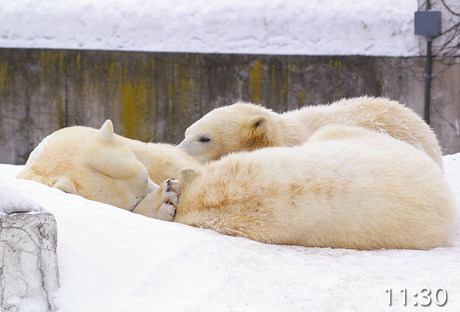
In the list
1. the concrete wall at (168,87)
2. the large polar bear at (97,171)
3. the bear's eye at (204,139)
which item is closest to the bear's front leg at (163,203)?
the large polar bear at (97,171)

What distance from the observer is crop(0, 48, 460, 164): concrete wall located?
817cm

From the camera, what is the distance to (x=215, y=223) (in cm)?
250

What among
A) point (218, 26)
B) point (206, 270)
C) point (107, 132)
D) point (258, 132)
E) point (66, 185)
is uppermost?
point (218, 26)

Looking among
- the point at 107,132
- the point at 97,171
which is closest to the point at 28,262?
the point at 97,171

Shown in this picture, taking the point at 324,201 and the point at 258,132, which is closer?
the point at 324,201

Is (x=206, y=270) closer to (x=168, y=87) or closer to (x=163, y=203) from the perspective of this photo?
(x=163, y=203)

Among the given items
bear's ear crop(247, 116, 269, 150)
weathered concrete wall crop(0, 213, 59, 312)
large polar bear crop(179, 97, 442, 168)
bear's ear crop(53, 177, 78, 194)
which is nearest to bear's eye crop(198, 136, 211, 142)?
large polar bear crop(179, 97, 442, 168)

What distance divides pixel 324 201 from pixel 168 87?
6205mm

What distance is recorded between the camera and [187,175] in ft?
8.92

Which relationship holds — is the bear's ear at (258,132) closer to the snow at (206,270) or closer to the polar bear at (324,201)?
the polar bear at (324,201)

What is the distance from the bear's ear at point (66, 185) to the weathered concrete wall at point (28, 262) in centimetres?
100

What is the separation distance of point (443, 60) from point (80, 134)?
7009 mm

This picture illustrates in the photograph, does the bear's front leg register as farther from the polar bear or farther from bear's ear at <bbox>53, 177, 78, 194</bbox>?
bear's ear at <bbox>53, 177, 78, 194</bbox>

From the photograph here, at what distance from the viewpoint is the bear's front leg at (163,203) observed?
2.70 m
